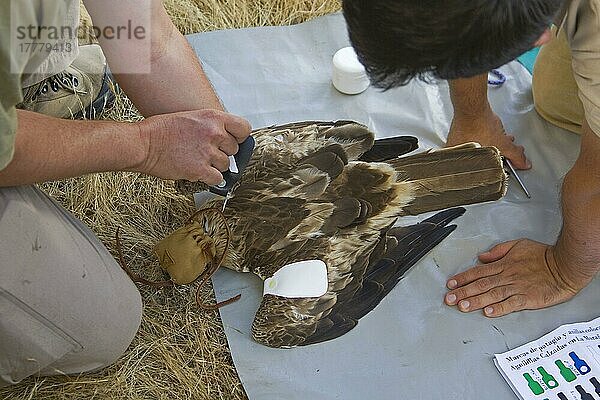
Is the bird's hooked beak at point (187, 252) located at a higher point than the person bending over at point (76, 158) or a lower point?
lower

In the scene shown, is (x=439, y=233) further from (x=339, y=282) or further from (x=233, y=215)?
(x=233, y=215)

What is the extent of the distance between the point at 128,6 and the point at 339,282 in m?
0.71

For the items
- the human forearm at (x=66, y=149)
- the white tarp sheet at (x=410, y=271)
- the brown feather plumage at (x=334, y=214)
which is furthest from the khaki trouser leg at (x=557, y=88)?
the human forearm at (x=66, y=149)

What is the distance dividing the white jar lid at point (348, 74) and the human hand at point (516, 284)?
0.59m

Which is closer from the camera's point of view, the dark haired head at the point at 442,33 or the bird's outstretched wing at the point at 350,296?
the dark haired head at the point at 442,33

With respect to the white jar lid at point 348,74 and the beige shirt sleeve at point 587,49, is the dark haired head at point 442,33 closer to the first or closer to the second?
the beige shirt sleeve at point 587,49

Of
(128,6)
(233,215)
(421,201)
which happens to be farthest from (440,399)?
(128,6)

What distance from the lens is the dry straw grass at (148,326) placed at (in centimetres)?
158

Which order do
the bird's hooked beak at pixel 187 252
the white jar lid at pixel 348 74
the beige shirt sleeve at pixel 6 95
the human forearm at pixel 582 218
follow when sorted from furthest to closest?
1. the white jar lid at pixel 348 74
2. the bird's hooked beak at pixel 187 252
3. the human forearm at pixel 582 218
4. the beige shirt sleeve at pixel 6 95

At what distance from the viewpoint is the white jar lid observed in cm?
201

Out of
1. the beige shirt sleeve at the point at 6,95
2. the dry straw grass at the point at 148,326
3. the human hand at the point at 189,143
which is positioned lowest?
the dry straw grass at the point at 148,326

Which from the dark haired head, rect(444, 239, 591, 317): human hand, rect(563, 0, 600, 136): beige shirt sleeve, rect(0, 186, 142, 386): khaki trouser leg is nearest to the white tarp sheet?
rect(444, 239, 591, 317): human hand

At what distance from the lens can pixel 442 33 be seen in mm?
1109

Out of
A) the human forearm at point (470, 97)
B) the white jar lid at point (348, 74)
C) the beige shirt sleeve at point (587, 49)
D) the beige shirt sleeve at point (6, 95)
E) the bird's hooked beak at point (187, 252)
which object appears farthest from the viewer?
the white jar lid at point (348, 74)
